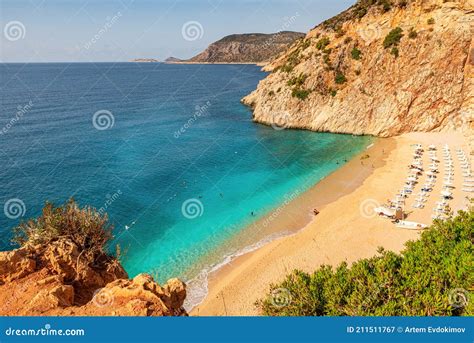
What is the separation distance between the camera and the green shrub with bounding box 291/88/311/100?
226ft

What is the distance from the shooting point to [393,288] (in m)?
13.7

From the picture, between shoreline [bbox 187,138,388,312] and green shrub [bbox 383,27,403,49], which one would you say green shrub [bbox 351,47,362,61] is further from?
shoreline [bbox 187,138,388,312]

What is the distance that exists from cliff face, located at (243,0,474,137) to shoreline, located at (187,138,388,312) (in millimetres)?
13172

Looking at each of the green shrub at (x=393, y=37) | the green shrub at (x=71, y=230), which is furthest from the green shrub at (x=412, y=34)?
the green shrub at (x=71, y=230)

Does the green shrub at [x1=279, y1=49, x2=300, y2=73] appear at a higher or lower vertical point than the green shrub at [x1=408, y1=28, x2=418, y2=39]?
higher

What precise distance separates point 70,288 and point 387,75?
6355 centimetres

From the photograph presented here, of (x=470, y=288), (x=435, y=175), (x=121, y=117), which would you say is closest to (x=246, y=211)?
(x=435, y=175)

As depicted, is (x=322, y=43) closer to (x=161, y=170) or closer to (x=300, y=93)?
(x=300, y=93)

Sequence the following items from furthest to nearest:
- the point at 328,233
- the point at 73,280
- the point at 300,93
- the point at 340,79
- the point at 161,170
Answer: the point at 300,93, the point at 340,79, the point at 161,170, the point at 328,233, the point at 73,280

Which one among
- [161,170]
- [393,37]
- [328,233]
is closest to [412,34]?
[393,37]

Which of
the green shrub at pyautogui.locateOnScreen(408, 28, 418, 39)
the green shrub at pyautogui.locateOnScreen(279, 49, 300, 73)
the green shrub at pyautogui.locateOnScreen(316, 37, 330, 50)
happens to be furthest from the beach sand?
the green shrub at pyautogui.locateOnScreen(279, 49, 300, 73)

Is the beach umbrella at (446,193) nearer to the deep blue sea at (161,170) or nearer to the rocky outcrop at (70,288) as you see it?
the deep blue sea at (161,170)

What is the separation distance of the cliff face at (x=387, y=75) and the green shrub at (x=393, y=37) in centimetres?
17

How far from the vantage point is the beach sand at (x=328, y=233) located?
25.9 metres
